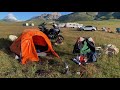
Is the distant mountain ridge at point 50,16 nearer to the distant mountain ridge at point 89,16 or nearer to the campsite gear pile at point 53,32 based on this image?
the distant mountain ridge at point 89,16

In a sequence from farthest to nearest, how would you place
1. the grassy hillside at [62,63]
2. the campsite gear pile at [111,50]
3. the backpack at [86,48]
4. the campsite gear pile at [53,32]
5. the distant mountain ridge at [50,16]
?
the campsite gear pile at [53,32], the campsite gear pile at [111,50], the backpack at [86,48], the distant mountain ridge at [50,16], the grassy hillside at [62,63]

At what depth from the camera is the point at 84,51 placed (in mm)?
12125

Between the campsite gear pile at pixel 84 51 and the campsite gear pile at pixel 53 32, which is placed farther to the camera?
the campsite gear pile at pixel 53 32

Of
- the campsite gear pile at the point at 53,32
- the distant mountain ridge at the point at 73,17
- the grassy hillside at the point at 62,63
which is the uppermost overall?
the distant mountain ridge at the point at 73,17

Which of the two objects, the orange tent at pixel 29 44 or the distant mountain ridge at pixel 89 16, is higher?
the distant mountain ridge at pixel 89 16

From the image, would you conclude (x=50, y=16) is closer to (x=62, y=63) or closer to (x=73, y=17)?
(x=73, y=17)

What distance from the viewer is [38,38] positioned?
12406 mm

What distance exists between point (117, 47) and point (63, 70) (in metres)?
2.19

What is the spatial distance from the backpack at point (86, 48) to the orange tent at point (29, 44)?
845 mm

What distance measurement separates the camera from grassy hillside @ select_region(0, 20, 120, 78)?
1159cm

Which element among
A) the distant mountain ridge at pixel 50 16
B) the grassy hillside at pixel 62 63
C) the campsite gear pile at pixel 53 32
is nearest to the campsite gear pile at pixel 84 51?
the grassy hillside at pixel 62 63

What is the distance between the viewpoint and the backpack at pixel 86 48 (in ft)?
39.7

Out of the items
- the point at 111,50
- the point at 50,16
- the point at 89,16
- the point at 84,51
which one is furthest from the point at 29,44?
the point at 111,50
